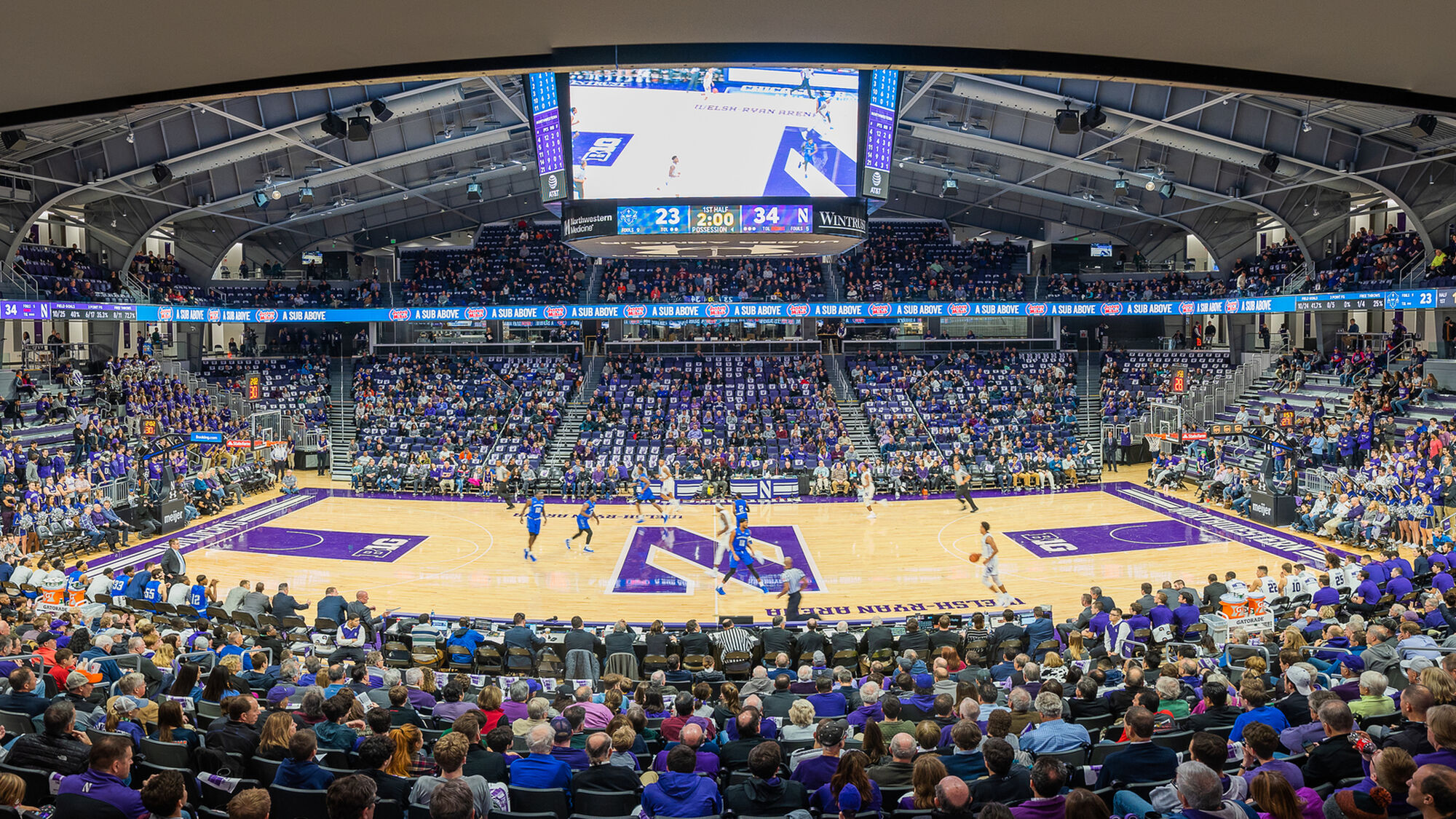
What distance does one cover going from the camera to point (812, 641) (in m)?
11.3

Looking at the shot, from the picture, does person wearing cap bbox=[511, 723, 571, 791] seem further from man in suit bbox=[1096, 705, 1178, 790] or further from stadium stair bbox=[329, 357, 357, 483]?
stadium stair bbox=[329, 357, 357, 483]

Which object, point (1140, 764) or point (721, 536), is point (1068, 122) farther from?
point (1140, 764)

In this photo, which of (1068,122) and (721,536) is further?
(1068,122)

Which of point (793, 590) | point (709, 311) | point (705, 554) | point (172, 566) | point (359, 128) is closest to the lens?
point (793, 590)

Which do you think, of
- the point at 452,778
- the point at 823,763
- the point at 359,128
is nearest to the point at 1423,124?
the point at 823,763

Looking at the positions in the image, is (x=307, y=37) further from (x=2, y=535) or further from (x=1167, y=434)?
(x=1167, y=434)

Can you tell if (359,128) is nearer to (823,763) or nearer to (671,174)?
(671,174)

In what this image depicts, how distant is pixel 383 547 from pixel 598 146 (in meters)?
11.0

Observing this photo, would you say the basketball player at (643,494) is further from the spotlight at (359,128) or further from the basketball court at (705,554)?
the spotlight at (359,128)

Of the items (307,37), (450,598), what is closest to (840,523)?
(450,598)

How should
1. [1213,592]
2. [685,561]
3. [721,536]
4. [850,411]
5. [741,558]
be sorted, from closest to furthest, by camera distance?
[1213,592]
[741,558]
[721,536]
[685,561]
[850,411]

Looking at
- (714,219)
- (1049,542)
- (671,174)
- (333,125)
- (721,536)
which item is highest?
(333,125)

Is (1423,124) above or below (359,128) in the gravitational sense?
below

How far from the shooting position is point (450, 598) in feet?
53.7
